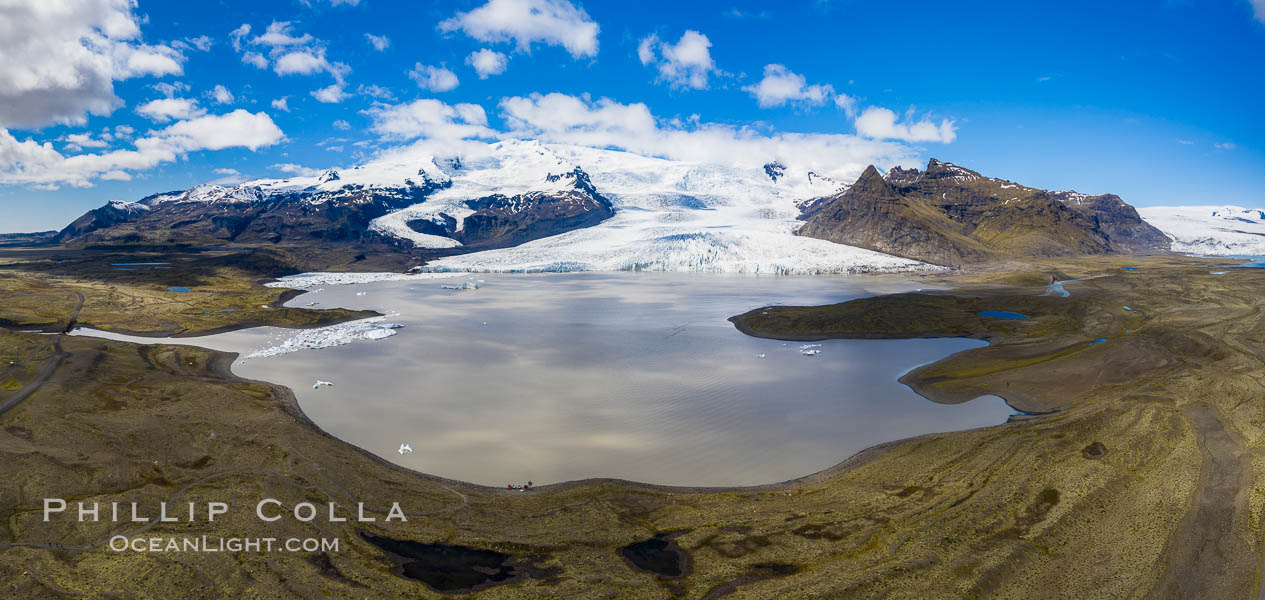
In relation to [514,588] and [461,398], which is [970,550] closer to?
[514,588]

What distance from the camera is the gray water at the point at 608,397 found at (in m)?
25.6

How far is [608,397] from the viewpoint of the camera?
34.8 m

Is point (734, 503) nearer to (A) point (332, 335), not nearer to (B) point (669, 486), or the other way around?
(B) point (669, 486)

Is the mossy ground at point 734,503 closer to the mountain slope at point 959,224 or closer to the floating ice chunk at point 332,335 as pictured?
the floating ice chunk at point 332,335

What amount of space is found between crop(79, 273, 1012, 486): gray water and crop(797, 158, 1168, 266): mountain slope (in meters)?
108

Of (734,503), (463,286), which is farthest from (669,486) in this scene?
(463,286)

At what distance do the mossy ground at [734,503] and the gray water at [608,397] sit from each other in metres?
2.08

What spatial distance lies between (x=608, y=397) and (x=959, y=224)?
585ft

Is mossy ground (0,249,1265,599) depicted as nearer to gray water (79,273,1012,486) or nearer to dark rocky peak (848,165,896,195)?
gray water (79,273,1012,486)

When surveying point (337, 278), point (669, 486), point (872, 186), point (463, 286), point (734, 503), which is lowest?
point (669, 486)

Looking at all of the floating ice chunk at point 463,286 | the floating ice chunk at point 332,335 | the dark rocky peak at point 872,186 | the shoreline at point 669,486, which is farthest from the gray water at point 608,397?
the dark rocky peak at point 872,186

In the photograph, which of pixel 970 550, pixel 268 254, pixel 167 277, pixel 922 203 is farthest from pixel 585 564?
pixel 922 203

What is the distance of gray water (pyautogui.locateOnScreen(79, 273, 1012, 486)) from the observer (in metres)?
25.6

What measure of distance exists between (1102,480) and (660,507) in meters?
15.8
